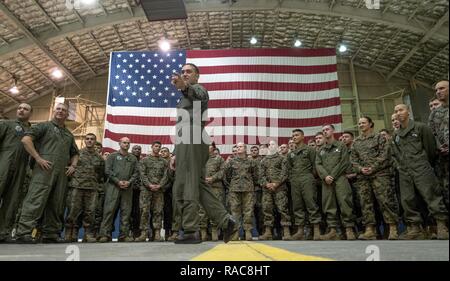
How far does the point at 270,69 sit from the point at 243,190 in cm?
386

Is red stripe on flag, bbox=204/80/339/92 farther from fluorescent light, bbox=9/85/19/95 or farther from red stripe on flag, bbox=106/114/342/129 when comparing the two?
fluorescent light, bbox=9/85/19/95

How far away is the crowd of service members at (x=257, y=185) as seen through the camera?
3.24 m

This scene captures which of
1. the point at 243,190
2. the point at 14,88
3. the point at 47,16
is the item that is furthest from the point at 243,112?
the point at 14,88

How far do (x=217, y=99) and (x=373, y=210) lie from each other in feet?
14.8

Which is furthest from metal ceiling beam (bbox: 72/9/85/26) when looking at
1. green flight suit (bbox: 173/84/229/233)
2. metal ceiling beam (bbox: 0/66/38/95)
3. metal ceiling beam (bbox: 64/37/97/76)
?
green flight suit (bbox: 173/84/229/233)

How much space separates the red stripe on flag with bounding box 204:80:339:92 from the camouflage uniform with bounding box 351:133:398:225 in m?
3.48

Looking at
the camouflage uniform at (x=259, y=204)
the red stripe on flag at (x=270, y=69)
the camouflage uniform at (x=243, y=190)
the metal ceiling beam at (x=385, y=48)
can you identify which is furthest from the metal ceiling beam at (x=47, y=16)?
the metal ceiling beam at (x=385, y=48)

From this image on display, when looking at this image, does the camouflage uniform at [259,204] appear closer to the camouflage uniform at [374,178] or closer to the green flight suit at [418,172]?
the camouflage uniform at [374,178]

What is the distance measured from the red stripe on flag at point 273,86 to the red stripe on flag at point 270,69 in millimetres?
305

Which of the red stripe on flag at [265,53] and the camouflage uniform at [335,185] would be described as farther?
the red stripe on flag at [265,53]

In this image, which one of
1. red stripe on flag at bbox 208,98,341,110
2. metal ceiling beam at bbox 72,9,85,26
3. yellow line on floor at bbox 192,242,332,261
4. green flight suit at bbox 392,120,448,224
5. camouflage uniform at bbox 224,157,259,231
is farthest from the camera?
metal ceiling beam at bbox 72,9,85,26

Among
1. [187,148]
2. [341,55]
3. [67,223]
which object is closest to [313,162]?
[187,148]

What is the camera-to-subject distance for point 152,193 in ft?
15.7

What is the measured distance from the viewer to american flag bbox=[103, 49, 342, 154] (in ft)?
23.9
